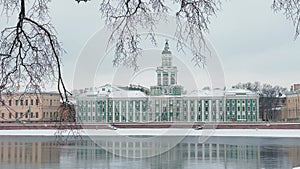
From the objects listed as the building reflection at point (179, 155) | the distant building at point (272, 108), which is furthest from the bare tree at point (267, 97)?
the building reflection at point (179, 155)

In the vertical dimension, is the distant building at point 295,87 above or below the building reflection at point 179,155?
above

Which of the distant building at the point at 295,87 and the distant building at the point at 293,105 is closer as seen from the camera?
the distant building at the point at 293,105

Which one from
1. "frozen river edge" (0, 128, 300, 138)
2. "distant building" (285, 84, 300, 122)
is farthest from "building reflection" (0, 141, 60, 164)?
"distant building" (285, 84, 300, 122)

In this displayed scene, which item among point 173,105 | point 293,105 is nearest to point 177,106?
point 173,105

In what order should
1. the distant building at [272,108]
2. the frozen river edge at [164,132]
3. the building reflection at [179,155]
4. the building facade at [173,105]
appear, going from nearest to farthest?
1. the building reflection at [179,155]
2. the frozen river edge at [164,132]
3. the building facade at [173,105]
4. the distant building at [272,108]

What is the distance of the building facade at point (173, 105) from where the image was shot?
234ft

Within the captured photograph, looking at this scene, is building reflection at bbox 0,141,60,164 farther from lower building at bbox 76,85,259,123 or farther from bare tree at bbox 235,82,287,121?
bare tree at bbox 235,82,287,121

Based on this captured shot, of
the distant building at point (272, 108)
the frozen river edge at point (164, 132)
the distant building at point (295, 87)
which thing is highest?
the distant building at point (295, 87)

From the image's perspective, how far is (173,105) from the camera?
7262 cm

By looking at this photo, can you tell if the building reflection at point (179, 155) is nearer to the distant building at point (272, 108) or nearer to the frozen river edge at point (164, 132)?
the frozen river edge at point (164, 132)

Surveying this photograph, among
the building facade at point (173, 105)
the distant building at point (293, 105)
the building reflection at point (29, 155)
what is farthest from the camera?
the distant building at point (293, 105)

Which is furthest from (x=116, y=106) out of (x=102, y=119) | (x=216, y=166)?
(x=216, y=166)

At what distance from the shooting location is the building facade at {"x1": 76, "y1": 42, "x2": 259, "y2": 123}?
71.2 m

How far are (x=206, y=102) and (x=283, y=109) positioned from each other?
1644 cm
